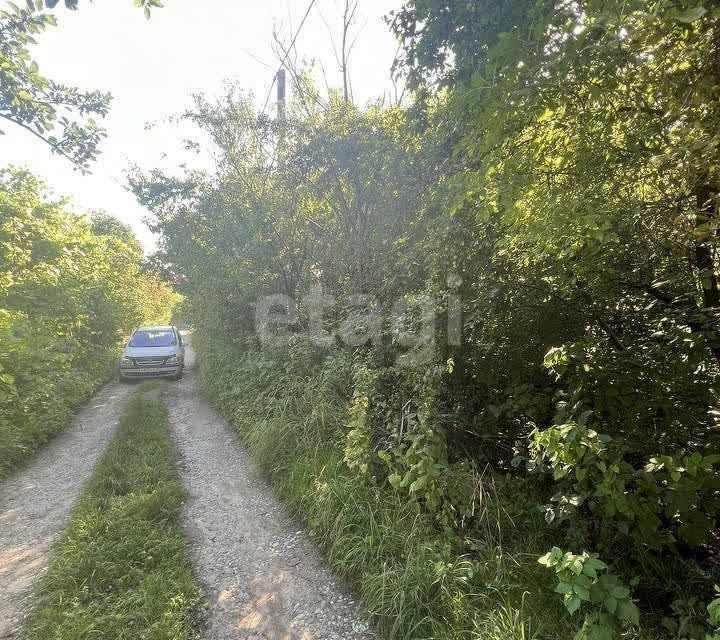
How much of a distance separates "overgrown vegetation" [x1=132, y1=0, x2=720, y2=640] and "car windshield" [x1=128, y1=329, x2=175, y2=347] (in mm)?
7761

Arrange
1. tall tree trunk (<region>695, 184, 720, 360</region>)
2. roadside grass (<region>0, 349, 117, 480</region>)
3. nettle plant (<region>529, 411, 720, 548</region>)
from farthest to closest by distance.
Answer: roadside grass (<region>0, 349, 117, 480</region>)
tall tree trunk (<region>695, 184, 720, 360</region>)
nettle plant (<region>529, 411, 720, 548</region>)

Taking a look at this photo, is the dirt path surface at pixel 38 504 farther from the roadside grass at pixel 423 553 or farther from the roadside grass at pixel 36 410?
the roadside grass at pixel 423 553

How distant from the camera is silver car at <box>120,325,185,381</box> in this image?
10.8m

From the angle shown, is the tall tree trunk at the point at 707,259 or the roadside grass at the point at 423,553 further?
the roadside grass at the point at 423,553

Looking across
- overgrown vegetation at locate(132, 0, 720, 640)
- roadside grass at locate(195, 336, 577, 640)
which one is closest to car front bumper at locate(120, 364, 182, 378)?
overgrown vegetation at locate(132, 0, 720, 640)

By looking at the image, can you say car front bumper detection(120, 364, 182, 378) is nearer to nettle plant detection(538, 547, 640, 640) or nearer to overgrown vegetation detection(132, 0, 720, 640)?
overgrown vegetation detection(132, 0, 720, 640)

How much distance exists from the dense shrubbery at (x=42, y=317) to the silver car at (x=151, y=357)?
0.81 meters

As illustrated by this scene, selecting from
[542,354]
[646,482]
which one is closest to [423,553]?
[646,482]

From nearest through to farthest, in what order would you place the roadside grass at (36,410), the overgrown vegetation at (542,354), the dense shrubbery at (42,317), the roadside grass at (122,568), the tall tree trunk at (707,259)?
1. the overgrown vegetation at (542,354)
2. the tall tree trunk at (707,259)
3. the roadside grass at (122,568)
4. the roadside grass at (36,410)
5. the dense shrubbery at (42,317)

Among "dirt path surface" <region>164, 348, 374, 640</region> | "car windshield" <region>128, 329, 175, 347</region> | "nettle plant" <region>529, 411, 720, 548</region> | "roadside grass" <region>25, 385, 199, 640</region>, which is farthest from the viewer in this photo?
"car windshield" <region>128, 329, 175, 347</region>

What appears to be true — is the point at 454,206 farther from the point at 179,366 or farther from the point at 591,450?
the point at 179,366

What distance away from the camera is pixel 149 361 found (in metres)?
10.9

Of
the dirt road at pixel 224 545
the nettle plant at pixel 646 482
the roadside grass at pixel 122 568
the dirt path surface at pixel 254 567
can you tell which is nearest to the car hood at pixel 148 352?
the dirt road at pixel 224 545

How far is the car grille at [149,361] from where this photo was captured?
1076cm
